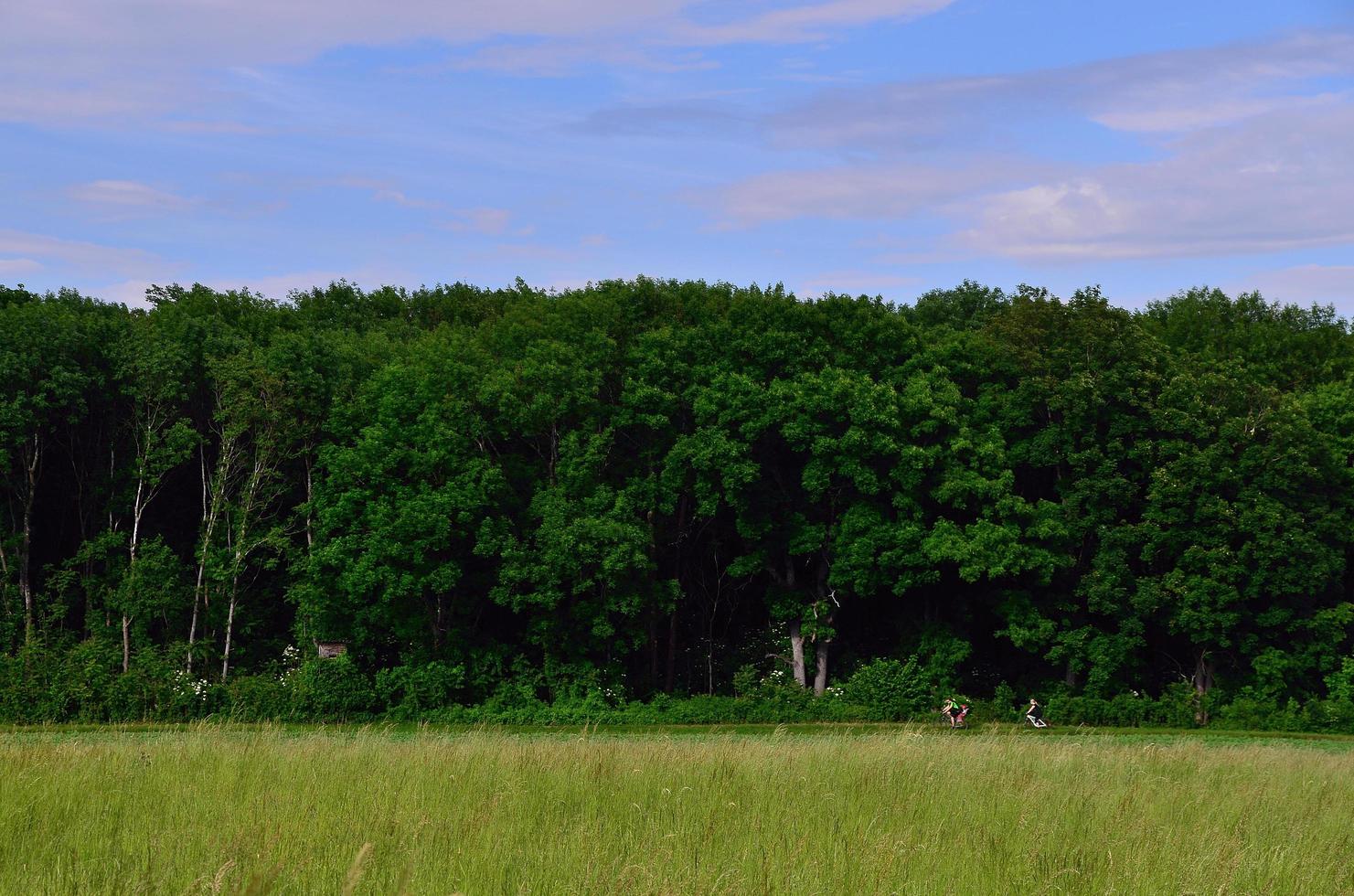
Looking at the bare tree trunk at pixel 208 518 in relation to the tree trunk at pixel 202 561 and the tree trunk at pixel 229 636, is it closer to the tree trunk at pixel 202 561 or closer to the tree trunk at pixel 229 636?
the tree trunk at pixel 202 561

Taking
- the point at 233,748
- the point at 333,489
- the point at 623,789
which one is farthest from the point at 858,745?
the point at 333,489

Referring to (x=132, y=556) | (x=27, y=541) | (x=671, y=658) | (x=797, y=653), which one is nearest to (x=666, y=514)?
(x=671, y=658)

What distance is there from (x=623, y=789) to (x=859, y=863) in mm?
2580

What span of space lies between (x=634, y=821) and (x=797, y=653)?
34350mm

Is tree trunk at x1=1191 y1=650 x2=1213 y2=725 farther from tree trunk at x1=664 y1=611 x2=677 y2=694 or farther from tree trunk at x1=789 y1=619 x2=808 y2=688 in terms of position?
tree trunk at x1=664 y1=611 x2=677 y2=694

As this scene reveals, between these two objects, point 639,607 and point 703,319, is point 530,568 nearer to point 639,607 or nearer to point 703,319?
point 639,607

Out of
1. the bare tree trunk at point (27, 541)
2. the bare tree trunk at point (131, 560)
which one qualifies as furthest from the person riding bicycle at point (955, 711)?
the bare tree trunk at point (27, 541)

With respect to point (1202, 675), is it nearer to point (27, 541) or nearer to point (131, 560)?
point (131, 560)

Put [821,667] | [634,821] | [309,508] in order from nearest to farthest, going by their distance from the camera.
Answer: [634,821] → [309,508] → [821,667]

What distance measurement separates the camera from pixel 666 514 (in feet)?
137

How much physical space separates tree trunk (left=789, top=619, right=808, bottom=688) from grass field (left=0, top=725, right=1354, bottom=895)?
3003 centimetres

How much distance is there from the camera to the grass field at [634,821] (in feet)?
21.6

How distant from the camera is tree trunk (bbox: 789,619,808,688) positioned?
4162 centimetres

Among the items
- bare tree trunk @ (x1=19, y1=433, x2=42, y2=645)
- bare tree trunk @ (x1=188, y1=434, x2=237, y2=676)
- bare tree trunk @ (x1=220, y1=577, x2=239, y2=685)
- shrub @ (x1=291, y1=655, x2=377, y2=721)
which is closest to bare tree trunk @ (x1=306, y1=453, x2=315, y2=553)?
bare tree trunk @ (x1=188, y1=434, x2=237, y2=676)
